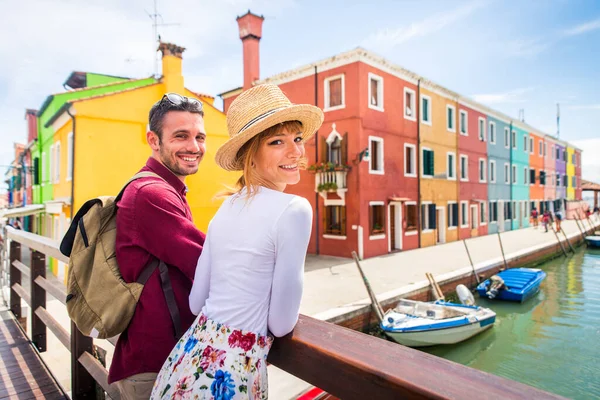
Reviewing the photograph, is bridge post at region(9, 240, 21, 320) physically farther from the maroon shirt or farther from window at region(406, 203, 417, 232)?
window at region(406, 203, 417, 232)

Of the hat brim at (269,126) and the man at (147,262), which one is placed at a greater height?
the hat brim at (269,126)

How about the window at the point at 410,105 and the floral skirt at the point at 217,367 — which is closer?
the floral skirt at the point at 217,367

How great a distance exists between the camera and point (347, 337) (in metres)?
1.11

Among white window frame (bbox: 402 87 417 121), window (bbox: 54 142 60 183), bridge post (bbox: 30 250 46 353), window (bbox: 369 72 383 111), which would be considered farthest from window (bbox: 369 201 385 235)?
bridge post (bbox: 30 250 46 353)

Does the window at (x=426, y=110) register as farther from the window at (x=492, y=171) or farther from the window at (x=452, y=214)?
the window at (x=492, y=171)

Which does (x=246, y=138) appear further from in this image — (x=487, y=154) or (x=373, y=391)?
(x=487, y=154)

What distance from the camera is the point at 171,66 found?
37.5 ft

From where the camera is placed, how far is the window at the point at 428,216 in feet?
56.9

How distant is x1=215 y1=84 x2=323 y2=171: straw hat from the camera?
126 cm

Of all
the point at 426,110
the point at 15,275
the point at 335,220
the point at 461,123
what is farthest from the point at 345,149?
the point at 15,275

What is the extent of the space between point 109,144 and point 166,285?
35.0 ft

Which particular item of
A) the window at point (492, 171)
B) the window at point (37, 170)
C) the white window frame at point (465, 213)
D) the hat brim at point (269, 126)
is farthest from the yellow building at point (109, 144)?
the window at point (492, 171)

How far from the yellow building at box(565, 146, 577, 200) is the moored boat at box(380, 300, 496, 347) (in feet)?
117

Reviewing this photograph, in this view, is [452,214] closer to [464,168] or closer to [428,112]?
[464,168]
